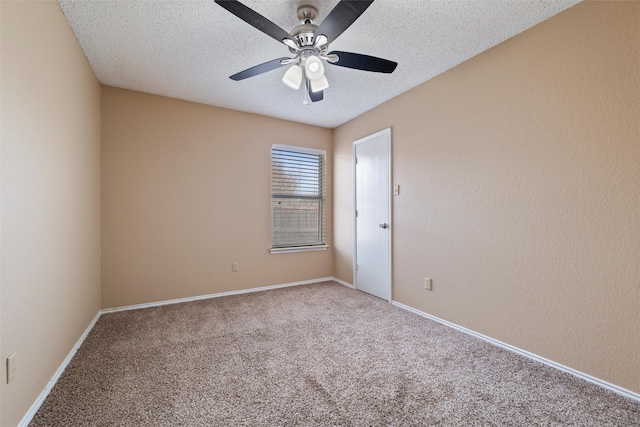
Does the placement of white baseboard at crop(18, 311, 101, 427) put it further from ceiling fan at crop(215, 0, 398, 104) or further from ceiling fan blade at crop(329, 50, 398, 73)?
ceiling fan blade at crop(329, 50, 398, 73)

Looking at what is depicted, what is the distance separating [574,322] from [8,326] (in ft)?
10.7

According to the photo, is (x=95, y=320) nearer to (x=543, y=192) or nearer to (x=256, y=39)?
(x=256, y=39)

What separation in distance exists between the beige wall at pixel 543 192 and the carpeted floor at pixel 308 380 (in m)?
0.31

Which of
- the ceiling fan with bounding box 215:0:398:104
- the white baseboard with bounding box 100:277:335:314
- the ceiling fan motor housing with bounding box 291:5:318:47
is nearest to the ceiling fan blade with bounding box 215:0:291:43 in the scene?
the ceiling fan with bounding box 215:0:398:104

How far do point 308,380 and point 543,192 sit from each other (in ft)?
7.05

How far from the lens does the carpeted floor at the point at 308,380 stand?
1521mm

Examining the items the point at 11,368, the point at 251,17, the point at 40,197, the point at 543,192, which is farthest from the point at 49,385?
the point at 543,192

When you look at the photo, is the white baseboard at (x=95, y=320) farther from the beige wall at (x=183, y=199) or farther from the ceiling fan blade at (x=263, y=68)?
the ceiling fan blade at (x=263, y=68)

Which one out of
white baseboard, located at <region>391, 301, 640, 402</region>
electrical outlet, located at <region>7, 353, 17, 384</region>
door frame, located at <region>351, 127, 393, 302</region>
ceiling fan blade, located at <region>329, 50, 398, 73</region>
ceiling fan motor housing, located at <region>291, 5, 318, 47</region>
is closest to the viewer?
electrical outlet, located at <region>7, 353, 17, 384</region>

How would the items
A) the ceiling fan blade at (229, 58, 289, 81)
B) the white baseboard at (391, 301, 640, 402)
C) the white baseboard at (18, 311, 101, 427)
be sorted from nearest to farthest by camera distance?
the white baseboard at (18, 311, 101, 427) → the white baseboard at (391, 301, 640, 402) → the ceiling fan blade at (229, 58, 289, 81)

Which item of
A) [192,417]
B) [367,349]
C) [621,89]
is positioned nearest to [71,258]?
[192,417]

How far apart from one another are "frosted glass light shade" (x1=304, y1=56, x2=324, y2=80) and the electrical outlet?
234 cm

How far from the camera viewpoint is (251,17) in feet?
5.24

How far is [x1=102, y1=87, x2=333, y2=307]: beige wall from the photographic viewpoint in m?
3.18
